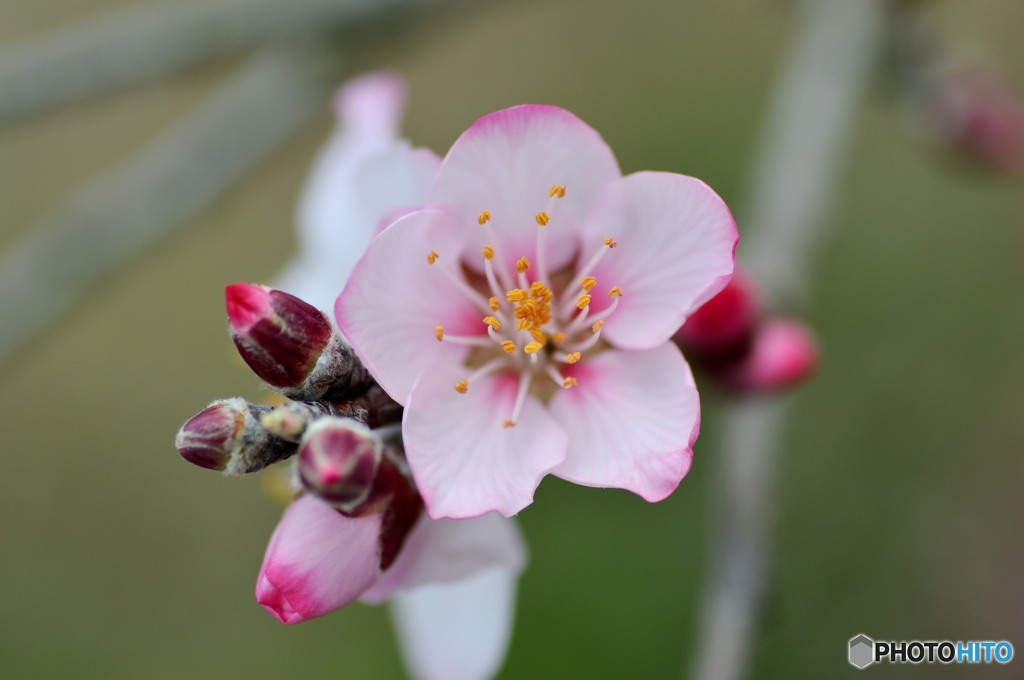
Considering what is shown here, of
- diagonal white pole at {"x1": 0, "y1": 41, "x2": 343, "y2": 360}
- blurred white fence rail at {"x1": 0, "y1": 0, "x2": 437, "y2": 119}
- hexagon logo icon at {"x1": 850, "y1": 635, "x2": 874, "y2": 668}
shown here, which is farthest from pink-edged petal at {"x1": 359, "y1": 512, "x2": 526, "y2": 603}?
blurred white fence rail at {"x1": 0, "y1": 0, "x2": 437, "y2": 119}

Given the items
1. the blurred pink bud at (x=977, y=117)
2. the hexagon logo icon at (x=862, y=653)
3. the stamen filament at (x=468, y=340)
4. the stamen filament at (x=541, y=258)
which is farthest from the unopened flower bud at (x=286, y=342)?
the blurred pink bud at (x=977, y=117)

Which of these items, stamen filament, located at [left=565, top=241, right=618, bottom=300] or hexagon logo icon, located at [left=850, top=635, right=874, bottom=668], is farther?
hexagon logo icon, located at [left=850, top=635, right=874, bottom=668]

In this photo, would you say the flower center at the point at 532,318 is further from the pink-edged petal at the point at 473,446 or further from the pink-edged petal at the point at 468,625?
the pink-edged petal at the point at 468,625

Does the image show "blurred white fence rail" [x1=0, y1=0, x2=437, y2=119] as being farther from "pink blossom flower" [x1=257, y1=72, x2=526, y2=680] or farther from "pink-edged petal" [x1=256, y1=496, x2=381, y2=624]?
"pink-edged petal" [x1=256, y1=496, x2=381, y2=624]

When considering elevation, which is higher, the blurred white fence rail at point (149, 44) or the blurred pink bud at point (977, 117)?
the blurred white fence rail at point (149, 44)

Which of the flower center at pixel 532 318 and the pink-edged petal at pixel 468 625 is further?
the pink-edged petal at pixel 468 625

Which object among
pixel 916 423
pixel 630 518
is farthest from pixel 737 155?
pixel 630 518
